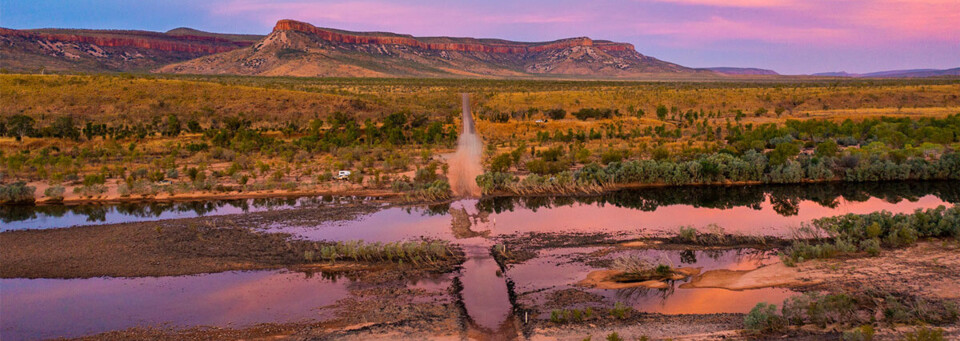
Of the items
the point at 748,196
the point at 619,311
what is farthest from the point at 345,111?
the point at 619,311

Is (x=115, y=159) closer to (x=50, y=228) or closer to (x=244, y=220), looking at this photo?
(x=50, y=228)

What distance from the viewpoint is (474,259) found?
20375 mm

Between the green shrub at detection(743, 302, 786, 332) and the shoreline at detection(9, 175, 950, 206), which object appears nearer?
the green shrub at detection(743, 302, 786, 332)

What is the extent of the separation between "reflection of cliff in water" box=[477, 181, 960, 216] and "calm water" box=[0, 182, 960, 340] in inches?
3.1

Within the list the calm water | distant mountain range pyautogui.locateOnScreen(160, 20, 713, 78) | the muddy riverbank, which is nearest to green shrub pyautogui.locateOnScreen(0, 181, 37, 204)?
the calm water

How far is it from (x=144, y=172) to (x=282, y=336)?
23.6 meters

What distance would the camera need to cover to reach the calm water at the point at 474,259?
16.3 metres

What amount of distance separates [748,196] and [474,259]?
15612 mm

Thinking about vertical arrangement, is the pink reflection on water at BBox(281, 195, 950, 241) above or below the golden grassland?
below

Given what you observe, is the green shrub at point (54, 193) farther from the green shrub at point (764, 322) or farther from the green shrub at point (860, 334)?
the green shrub at point (860, 334)

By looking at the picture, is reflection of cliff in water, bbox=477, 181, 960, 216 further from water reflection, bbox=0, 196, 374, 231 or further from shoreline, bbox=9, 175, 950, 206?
water reflection, bbox=0, 196, 374, 231

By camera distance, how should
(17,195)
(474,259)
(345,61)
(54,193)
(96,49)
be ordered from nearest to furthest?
1. (474,259)
2. (17,195)
3. (54,193)
4. (345,61)
5. (96,49)

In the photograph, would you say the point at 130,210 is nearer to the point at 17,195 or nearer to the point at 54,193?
the point at 54,193

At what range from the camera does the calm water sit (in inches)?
642
